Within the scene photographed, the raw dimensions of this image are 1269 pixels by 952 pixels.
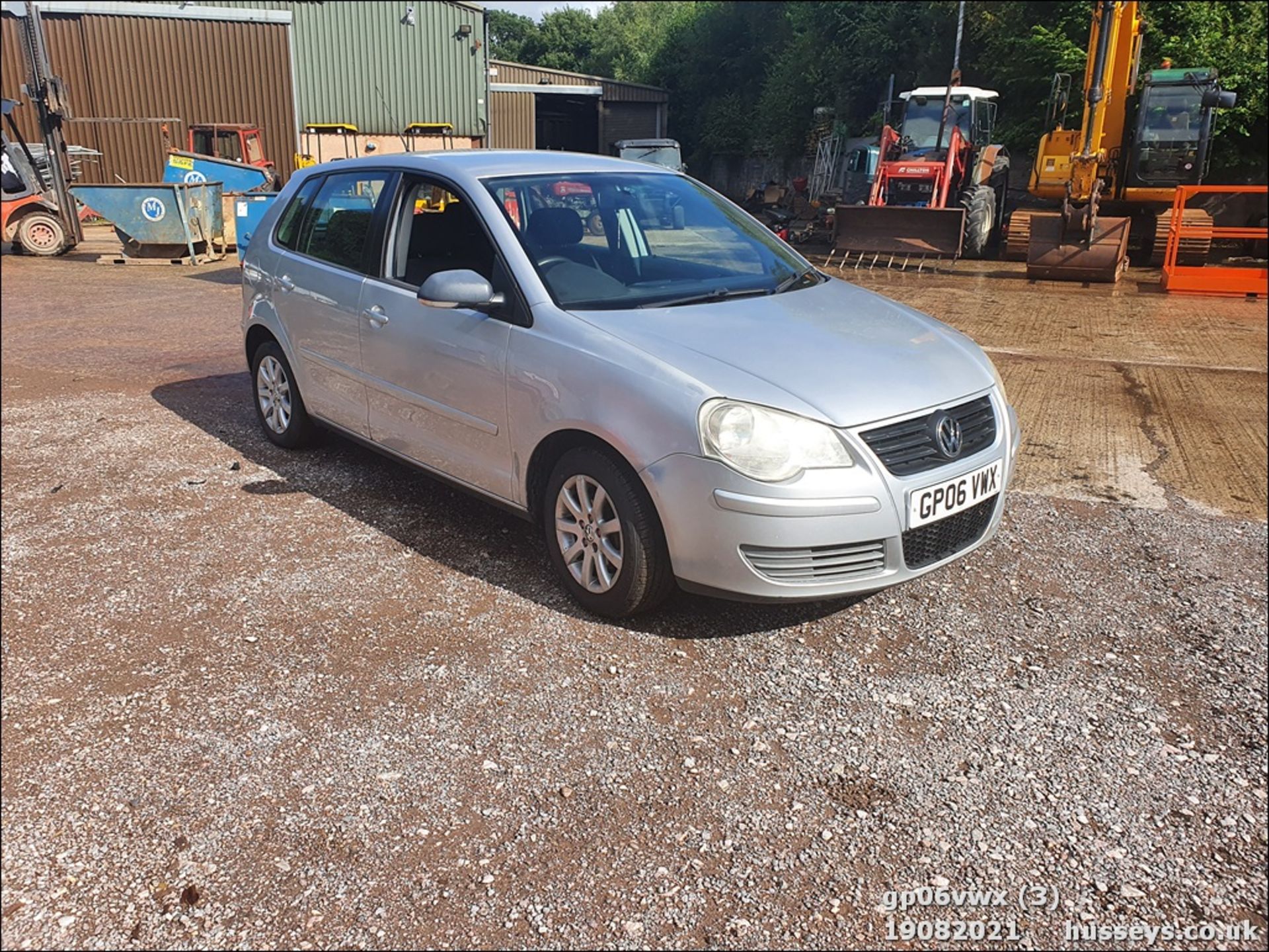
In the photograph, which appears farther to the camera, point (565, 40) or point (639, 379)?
point (565, 40)

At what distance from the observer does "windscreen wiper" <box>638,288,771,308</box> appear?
3.82 meters

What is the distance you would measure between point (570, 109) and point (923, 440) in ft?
147

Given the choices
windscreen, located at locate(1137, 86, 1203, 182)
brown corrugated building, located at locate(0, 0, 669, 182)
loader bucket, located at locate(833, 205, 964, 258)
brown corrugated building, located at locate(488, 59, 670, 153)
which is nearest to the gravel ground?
loader bucket, located at locate(833, 205, 964, 258)

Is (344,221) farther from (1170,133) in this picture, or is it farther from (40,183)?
(40,183)

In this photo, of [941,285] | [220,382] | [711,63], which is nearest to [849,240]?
[941,285]

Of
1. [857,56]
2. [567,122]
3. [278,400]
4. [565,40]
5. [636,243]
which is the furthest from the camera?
[565,40]

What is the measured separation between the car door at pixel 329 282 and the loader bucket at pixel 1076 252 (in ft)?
37.0

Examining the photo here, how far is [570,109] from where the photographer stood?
44781 millimetres

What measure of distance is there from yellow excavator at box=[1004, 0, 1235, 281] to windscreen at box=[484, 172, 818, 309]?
1051 cm

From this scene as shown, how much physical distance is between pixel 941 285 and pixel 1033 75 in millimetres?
11189

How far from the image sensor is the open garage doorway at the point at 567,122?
44312 millimetres

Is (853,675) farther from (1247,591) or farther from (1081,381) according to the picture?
(1081,381)

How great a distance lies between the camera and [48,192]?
16.0 m

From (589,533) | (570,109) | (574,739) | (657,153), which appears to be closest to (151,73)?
(657,153)
